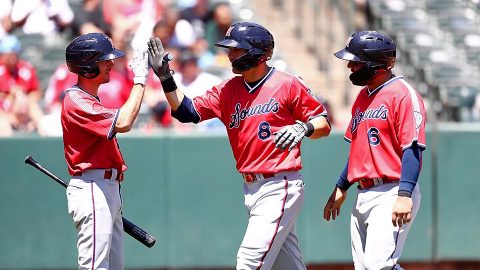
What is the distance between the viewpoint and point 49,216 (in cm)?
941

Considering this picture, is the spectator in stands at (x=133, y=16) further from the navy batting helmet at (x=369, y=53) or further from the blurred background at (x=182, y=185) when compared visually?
the navy batting helmet at (x=369, y=53)

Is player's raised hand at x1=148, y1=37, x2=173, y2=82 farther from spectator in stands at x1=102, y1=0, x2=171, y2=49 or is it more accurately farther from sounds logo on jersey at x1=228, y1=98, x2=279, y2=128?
spectator in stands at x1=102, y1=0, x2=171, y2=49

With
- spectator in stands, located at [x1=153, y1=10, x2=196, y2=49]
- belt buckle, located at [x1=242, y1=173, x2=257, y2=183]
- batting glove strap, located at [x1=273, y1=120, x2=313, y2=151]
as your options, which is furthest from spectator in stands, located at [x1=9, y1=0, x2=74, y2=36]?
batting glove strap, located at [x1=273, y1=120, x2=313, y2=151]

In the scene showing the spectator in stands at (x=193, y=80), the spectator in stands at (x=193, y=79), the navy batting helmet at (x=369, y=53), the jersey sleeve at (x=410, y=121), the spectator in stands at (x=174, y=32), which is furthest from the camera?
the spectator in stands at (x=174, y=32)

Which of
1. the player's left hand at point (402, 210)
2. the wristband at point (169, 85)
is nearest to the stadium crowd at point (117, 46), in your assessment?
the wristband at point (169, 85)

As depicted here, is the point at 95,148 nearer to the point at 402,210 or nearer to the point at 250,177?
the point at 250,177

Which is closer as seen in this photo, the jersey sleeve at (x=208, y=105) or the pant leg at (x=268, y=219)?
the pant leg at (x=268, y=219)

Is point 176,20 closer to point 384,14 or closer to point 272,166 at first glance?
point 384,14

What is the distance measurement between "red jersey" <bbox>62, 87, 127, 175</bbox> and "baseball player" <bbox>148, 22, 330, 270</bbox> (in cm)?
47

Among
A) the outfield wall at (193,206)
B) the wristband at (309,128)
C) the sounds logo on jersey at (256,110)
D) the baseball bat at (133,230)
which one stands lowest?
the outfield wall at (193,206)

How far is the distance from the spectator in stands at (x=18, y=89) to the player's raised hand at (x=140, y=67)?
379 cm

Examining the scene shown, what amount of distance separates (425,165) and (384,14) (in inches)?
157

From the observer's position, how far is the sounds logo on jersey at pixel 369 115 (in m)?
6.03

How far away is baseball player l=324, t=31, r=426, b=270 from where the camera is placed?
5859 millimetres
